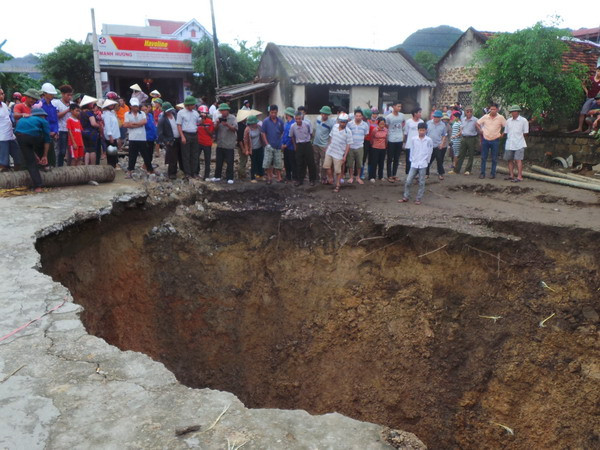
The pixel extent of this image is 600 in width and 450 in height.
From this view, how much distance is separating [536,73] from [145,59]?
688 inches

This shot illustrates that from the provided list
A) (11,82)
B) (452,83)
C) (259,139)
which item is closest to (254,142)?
(259,139)

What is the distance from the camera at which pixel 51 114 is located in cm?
866

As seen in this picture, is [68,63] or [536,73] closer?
[536,73]

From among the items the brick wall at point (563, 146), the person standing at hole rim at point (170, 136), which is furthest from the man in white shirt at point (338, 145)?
the brick wall at point (563, 146)

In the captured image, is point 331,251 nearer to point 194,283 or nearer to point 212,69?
point 194,283

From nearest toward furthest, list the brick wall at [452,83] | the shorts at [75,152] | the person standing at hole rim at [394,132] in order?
the shorts at [75,152] < the person standing at hole rim at [394,132] < the brick wall at [452,83]

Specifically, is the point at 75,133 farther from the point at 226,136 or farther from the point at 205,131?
the point at 226,136

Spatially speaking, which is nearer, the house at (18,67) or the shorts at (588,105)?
the shorts at (588,105)

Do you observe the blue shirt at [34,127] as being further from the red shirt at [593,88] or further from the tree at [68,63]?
the tree at [68,63]

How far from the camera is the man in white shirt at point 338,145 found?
916 cm

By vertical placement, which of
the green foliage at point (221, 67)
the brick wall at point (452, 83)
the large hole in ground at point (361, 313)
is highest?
the green foliage at point (221, 67)

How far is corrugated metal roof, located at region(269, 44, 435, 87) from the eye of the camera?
659 inches

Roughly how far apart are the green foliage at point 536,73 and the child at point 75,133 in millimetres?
10170

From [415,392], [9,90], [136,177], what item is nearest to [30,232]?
[136,177]
